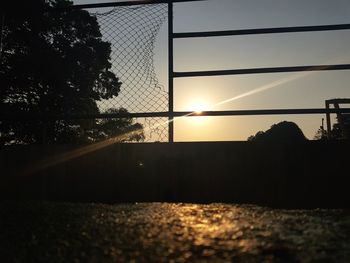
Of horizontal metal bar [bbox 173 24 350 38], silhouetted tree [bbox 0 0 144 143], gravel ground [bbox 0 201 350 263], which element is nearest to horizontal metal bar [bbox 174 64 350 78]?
horizontal metal bar [bbox 173 24 350 38]

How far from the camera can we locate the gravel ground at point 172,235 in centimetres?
162

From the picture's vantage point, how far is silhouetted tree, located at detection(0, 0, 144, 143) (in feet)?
16.7

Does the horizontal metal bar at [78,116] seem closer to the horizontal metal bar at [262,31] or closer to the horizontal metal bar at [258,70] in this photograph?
the horizontal metal bar at [258,70]

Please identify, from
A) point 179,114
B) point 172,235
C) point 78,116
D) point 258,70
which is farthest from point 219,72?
point 172,235

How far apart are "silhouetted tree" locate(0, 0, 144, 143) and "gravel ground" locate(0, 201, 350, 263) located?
2091mm

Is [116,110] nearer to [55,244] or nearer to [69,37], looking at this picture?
[55,244]

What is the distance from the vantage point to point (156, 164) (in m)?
3.71

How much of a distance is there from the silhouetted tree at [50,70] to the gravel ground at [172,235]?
2091mm

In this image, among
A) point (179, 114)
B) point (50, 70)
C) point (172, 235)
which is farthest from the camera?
point (50, 70)

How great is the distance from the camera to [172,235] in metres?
1.89

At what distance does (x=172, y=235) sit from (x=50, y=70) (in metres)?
16.8

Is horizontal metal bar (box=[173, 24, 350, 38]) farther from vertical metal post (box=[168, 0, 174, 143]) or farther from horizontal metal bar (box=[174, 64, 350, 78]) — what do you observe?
horizontal metal bar (box=[174, 64, 350, 78])

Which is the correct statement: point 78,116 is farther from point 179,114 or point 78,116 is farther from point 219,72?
point 219,72

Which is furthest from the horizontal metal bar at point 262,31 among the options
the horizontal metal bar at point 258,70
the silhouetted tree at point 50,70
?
the silhouetted tree at point 50,70
